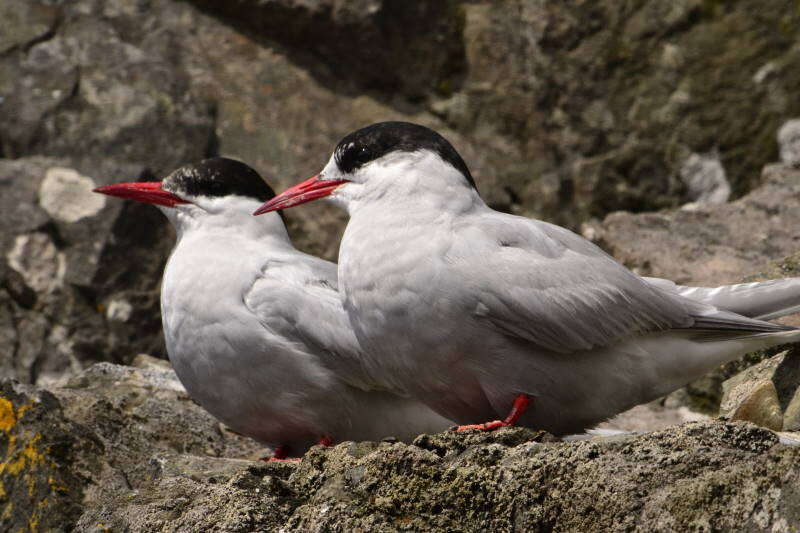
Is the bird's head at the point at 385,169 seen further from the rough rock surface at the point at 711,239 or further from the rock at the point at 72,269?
the rock at the point at 72,269

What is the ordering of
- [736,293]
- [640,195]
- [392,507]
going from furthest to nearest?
[640,195] → [736,293] → [392,507]

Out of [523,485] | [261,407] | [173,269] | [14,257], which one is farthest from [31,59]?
[523,485]

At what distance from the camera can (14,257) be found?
6.40 m

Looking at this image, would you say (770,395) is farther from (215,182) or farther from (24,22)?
(24,22)

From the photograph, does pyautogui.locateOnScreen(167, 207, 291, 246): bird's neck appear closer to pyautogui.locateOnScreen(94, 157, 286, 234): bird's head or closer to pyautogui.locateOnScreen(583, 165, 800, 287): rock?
pyautogui.locateOnScreen(94, 157, 286, 234): bird's head

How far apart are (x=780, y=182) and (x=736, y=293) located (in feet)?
7.03

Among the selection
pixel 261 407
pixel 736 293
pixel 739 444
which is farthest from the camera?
pixel 261 407

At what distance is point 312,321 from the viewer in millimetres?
4551

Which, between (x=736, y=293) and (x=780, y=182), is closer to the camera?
(x=736, y=293)

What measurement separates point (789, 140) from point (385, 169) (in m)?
3.58

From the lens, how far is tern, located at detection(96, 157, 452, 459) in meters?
A: 4.53

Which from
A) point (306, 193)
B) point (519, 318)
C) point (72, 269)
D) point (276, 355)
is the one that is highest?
point (306, 193)

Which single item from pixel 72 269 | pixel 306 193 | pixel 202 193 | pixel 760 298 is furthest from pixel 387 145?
pixel 72 269

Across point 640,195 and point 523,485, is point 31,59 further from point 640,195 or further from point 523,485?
point 523,485
